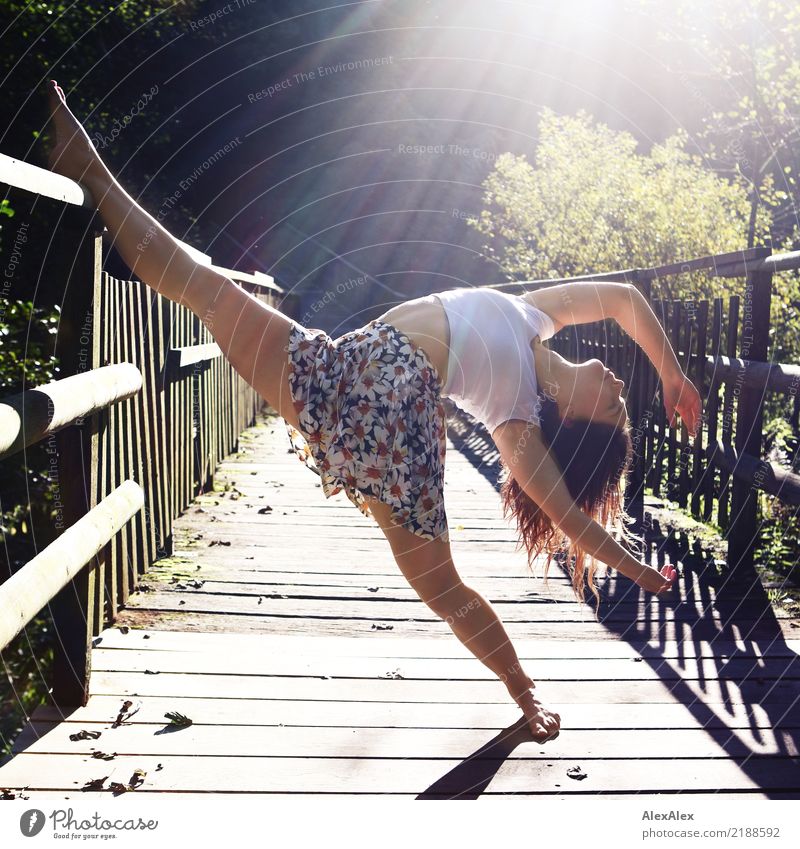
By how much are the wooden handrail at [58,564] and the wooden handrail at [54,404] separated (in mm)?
313

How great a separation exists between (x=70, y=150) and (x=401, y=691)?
6.20 ft

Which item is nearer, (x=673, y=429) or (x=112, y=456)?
(x=112, y=456)

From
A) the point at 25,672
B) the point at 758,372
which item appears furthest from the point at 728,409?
the point at 25,672

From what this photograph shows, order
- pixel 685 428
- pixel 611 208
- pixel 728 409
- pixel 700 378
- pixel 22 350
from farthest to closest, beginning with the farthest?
pixel 611 208 → pixel 685 428 → pixel 700 378 → pixel 728 409 → pixel 22 350

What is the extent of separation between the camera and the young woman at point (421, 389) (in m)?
2.55

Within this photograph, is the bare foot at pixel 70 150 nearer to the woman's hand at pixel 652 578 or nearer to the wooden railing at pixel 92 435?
the wooden railing at pixel 92 435

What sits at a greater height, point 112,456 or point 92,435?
point 92,435

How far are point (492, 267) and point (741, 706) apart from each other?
1820 centimetres

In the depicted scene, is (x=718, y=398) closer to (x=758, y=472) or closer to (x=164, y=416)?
(x=758, y=472)

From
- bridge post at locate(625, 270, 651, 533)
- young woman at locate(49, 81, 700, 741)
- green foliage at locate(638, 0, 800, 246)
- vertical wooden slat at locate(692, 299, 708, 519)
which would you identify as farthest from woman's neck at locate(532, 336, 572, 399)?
green foliage at locate(638, 0, 800, 246)

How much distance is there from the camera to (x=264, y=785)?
7.64 ft

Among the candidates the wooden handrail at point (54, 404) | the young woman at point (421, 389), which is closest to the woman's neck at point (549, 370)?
the young woman at point (421, 389)

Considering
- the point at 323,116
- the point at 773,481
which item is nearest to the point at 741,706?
the point at 773,481

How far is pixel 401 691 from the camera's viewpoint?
2.95 metres
